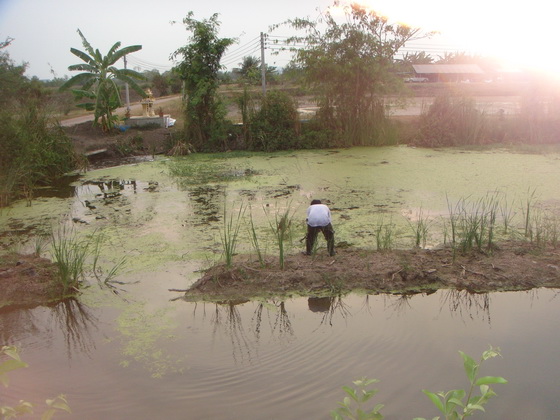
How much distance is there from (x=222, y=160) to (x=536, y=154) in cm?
663

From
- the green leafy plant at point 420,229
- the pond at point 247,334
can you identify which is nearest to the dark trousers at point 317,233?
the pond at point 247,334

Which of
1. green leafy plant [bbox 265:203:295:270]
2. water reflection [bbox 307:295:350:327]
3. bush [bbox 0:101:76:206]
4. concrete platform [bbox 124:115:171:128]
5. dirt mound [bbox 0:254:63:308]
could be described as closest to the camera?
water reflection [bbox 307:295:350:327]

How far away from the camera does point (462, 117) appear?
12000 mm

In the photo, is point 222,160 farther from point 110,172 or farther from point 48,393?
point 48,393

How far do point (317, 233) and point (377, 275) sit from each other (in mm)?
757

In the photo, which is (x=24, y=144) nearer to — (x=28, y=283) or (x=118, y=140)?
(x=118, y=140)

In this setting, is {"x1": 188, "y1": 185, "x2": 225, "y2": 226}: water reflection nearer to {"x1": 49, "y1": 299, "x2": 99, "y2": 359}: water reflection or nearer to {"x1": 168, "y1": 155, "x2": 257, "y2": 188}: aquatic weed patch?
{"x1": 168, "y1": 155, "x2": 257, "y2": 188}: aquatic weed patch

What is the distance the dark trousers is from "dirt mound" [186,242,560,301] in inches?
4.8

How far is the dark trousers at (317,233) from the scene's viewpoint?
17.0ft

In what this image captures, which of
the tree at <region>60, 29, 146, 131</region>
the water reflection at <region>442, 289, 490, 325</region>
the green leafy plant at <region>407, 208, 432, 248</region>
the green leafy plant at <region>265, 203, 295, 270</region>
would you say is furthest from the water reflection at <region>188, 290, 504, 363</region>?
the tree at <region>60, 29, 146, 131</region>

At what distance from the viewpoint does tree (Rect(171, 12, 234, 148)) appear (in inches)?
468

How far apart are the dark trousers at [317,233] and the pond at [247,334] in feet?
1.58

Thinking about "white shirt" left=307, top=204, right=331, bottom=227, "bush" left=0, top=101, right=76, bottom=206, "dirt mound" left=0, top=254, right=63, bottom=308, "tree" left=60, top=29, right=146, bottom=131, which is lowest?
"dirt mound" left=0, top=254, right=63, bottom=308

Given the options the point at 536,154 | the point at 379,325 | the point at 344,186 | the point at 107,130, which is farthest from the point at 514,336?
the point at 107,130
